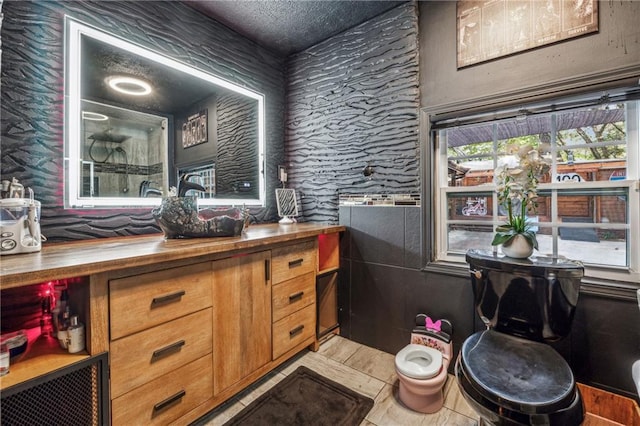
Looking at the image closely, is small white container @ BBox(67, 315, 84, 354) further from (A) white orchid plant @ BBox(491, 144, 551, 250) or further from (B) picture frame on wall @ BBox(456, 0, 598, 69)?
(B) picture frame on wall @ BBox(456, 0, 598, 69)

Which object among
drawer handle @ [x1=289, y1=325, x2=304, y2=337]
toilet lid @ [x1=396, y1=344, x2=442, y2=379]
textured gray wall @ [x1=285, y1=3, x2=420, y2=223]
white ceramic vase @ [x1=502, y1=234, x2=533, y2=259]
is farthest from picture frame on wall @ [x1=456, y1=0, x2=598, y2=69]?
drawer handle @ [x1=289, y1=325, x2=304, y2=337]

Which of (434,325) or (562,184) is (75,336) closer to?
(434,325)

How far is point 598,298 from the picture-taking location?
4.56ft

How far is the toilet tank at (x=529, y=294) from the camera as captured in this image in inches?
49.9

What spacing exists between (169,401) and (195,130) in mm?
1642

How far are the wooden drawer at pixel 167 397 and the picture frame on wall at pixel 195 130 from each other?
1404 mm

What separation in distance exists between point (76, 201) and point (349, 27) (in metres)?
2.30

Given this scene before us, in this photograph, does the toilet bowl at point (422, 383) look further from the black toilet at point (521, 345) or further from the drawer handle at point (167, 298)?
the drawer handle at point (167, 298)

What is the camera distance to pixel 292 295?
1.83 metres

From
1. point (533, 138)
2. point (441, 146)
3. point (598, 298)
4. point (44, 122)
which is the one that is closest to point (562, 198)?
point (533, 138)

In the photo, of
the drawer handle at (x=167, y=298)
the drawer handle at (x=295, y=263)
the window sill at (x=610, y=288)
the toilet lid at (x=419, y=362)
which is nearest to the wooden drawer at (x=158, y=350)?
the drawer handle at (x=167, y=298)

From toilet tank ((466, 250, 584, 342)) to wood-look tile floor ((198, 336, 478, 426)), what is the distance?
536mm

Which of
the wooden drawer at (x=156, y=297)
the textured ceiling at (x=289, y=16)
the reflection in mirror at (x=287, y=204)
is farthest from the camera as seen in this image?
the reflection in mirror at (x=287, y=204)

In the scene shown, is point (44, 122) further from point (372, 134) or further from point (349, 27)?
point (349, 27)
